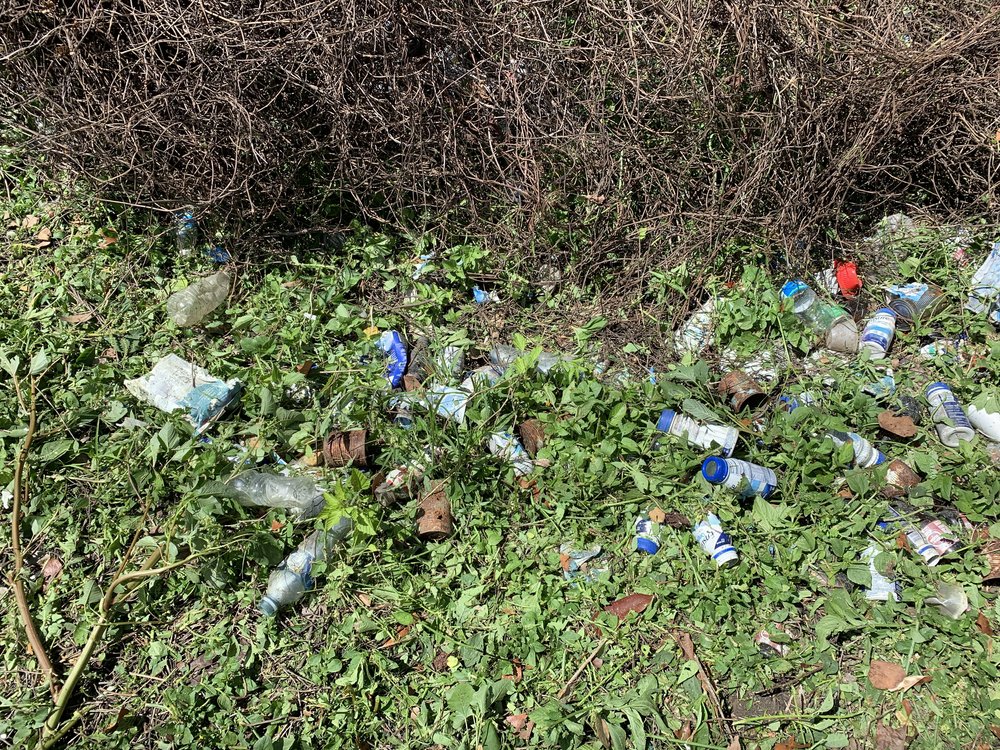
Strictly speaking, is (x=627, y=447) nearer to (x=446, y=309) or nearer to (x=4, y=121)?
(x=446, y=309)

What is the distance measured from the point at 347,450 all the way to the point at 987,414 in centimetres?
228

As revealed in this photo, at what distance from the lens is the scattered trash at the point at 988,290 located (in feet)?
9.49

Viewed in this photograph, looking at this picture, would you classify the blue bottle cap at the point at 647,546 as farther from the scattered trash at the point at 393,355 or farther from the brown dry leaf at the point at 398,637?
the scattered trash at the point at 393,355

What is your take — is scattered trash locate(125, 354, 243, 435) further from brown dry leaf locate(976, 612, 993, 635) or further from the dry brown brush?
brown dry leaf locate(976, 612, 993, 635)

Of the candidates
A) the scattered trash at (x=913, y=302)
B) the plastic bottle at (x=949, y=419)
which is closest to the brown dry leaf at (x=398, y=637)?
the plastic bottle at (x=949, y=419)

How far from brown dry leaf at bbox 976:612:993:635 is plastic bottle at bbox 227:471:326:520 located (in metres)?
2.06

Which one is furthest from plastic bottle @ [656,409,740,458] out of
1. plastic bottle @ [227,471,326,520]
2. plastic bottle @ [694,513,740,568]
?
plastic bottle @ [227,471,326,520]

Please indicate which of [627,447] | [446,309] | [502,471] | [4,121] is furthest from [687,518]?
[4,121]

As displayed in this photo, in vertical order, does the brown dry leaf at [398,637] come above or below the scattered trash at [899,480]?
below

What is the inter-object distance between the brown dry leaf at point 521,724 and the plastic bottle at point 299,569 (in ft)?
2.44

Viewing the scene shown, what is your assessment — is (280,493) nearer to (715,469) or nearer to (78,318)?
(78,318)

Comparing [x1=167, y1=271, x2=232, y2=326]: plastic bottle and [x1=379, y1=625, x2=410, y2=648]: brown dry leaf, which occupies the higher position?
[x1=167, y1=271, x2=232, y2=326]: plastic bottle

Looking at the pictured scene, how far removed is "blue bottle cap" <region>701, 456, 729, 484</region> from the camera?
2377 millimetres

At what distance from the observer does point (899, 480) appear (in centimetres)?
244
